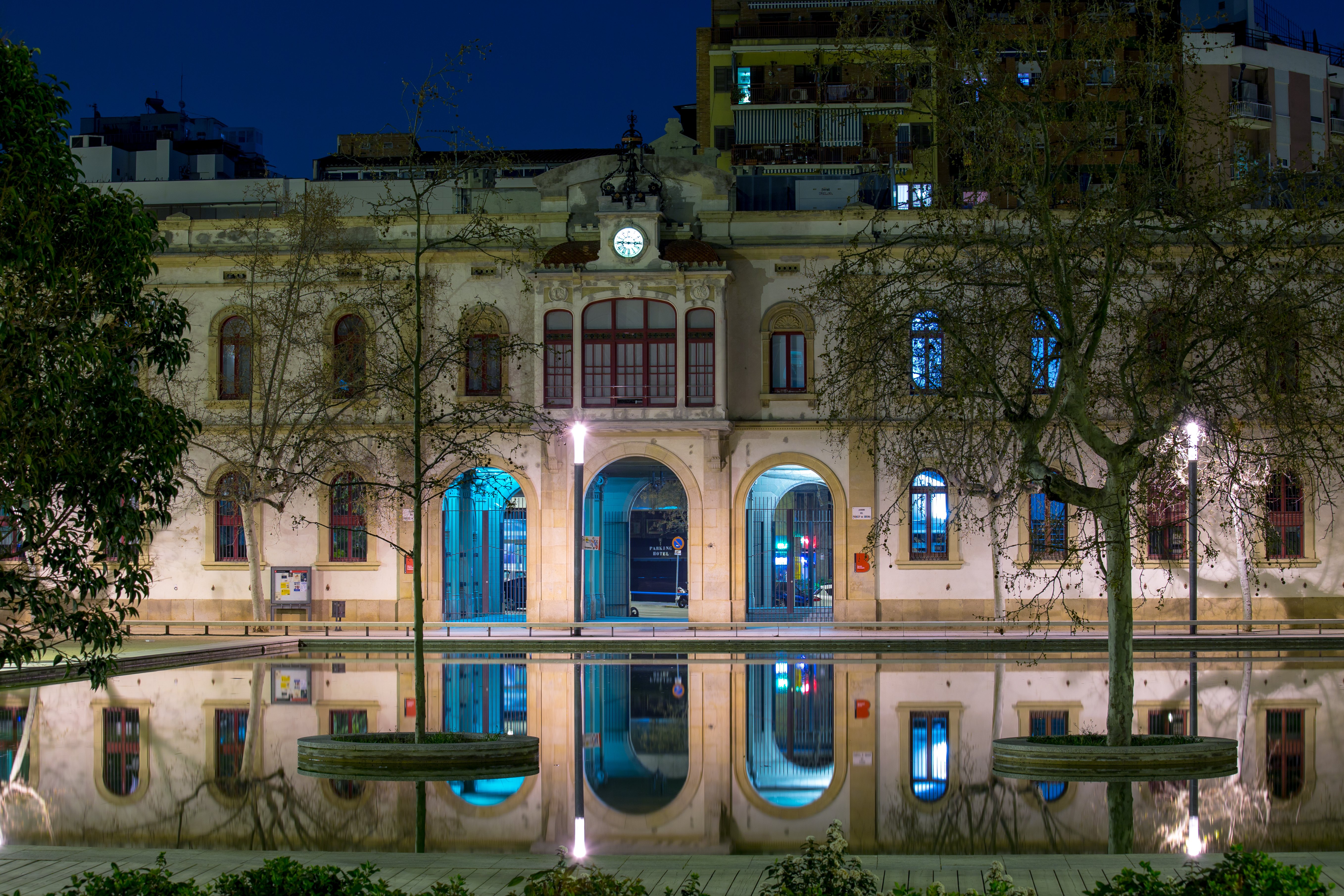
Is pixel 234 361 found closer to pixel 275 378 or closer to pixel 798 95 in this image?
pixel 275 378

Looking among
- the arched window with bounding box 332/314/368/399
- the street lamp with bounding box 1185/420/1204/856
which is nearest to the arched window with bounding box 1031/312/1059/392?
the street lamp with bounding box 1185/420/1204/856

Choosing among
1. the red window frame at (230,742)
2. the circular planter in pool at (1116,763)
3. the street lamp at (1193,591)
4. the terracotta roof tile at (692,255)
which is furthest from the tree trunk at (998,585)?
the red window frame at (230,742)

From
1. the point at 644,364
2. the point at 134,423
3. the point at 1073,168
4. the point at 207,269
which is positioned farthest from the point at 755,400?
the point at 134,423

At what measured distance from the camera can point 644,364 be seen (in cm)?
3744

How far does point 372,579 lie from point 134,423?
95.5 ft

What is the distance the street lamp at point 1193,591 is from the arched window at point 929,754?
241cm

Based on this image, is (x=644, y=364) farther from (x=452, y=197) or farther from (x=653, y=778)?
(x=653, y=778)

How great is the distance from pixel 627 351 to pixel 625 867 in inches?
1109

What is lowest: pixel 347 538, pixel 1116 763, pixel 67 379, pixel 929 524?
pixel 1116 763

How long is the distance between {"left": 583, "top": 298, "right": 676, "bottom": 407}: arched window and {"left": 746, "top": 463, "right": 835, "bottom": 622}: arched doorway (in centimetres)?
418

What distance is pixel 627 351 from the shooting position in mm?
37500

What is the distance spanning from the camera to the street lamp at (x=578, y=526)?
34.2 m

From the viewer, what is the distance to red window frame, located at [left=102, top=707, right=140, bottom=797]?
14719 mm

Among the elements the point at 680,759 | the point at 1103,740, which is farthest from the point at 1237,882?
the point at 680,759
